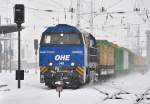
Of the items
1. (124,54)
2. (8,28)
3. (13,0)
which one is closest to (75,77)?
(8,28)

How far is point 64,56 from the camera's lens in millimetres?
28969

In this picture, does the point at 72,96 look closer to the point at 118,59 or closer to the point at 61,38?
the point at 61,38

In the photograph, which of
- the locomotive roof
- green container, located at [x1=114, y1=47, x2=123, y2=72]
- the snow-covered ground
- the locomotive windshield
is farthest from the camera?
green container, located at [x1=114, y1=47, x2=123, y2=72]

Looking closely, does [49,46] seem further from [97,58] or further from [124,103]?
[124,103]

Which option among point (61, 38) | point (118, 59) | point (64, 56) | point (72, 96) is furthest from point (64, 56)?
point (118, 59)

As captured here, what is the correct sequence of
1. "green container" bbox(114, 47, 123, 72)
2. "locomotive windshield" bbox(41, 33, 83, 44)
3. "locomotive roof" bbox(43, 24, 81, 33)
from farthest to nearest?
"green container" bbox(114, 47, 123, 72) < "locomotive roof" bbox(43, 24, 81, 33) < "locomotive windshield" bbox(41, 33, 83, 44)

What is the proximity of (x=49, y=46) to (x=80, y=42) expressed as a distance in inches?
72.9

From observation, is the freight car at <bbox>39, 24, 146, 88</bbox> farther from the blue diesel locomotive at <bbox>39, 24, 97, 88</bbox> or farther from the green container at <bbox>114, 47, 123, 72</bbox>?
the green container at <bbox>114, 47, 123, 72</bbox>

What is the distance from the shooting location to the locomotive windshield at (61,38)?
96.5 ft

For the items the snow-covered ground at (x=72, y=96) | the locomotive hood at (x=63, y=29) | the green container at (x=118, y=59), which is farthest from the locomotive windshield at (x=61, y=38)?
the green container at (x=118, y=59)

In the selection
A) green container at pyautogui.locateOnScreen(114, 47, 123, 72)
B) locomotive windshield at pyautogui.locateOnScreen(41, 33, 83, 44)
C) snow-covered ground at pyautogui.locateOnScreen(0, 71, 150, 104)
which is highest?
locomotive windshield at pyautogui.locateOnScreen(41, 33, 83, 44)

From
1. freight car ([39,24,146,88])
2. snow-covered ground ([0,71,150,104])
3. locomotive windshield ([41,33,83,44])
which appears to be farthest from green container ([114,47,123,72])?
snow-covered ground ([0,71,150,104])

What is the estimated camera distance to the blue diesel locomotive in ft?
94.2

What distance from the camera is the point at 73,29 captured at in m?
29.5
